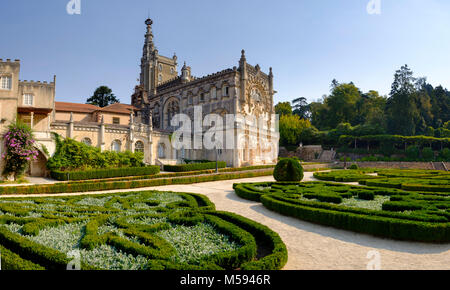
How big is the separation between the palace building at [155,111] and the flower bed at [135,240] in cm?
1834

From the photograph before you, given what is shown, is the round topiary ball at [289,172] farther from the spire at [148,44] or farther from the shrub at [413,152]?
the spire at [148,44]

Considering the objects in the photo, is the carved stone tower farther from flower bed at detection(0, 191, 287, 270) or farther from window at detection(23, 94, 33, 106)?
flower bed at detection(0, 191, 287, 270)

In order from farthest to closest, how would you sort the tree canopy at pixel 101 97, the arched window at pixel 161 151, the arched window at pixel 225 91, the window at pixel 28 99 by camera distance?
the tree canopy at pixel 101 97
the arched window at pixel 225 91
the arched window at pixel 161 151
the window at pixel 28 99

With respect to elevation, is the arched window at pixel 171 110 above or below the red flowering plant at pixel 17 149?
above

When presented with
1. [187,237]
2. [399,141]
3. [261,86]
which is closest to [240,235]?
[187,237]

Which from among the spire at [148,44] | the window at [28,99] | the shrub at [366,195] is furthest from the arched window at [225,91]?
the shrub at [366,195]

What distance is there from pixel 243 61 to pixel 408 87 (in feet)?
135

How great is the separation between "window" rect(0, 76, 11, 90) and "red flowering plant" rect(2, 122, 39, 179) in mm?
5420

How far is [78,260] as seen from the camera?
4.77 m

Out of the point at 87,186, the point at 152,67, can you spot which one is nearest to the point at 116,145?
the point at 87,186

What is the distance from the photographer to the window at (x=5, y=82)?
75.5 ft

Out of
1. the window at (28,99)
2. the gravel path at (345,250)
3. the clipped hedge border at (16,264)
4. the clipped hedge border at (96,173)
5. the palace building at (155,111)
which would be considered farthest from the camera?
the window at (28,99)

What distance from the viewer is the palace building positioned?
23984 millimetres

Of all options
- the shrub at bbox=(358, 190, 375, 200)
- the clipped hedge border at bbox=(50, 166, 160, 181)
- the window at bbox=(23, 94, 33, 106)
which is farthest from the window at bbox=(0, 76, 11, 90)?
the shrub at bbox=(358, 190, 375, 200)
